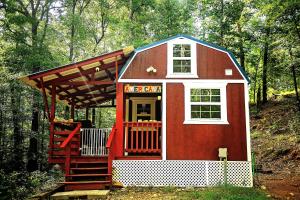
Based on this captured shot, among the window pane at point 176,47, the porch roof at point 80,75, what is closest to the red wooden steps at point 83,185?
the porch roof at point 80,75

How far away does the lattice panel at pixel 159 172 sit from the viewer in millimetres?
10258

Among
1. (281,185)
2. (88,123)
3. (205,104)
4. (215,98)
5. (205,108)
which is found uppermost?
(215,98)

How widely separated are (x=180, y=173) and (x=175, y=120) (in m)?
1.83

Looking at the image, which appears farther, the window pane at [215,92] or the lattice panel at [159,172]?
the window pane at [215,92]

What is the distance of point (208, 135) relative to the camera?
1057 centimetres

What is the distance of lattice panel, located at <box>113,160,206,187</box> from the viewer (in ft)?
33.7

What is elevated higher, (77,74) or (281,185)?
(77,74)

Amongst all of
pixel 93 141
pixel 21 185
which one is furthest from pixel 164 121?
pixel 21 185

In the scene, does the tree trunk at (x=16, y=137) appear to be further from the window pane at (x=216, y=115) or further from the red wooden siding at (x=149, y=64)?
the window pane at (x=216, y=115)

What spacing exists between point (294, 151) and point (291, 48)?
18.4 ft

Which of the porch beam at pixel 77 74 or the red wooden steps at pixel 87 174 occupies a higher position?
the porch beam at pixel 77 74

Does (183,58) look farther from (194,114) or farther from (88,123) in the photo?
(88,123)

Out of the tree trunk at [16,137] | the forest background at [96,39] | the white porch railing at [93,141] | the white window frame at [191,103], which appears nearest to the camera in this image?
the white window frame at [191,103]

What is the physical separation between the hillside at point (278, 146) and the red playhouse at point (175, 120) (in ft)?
5.03
